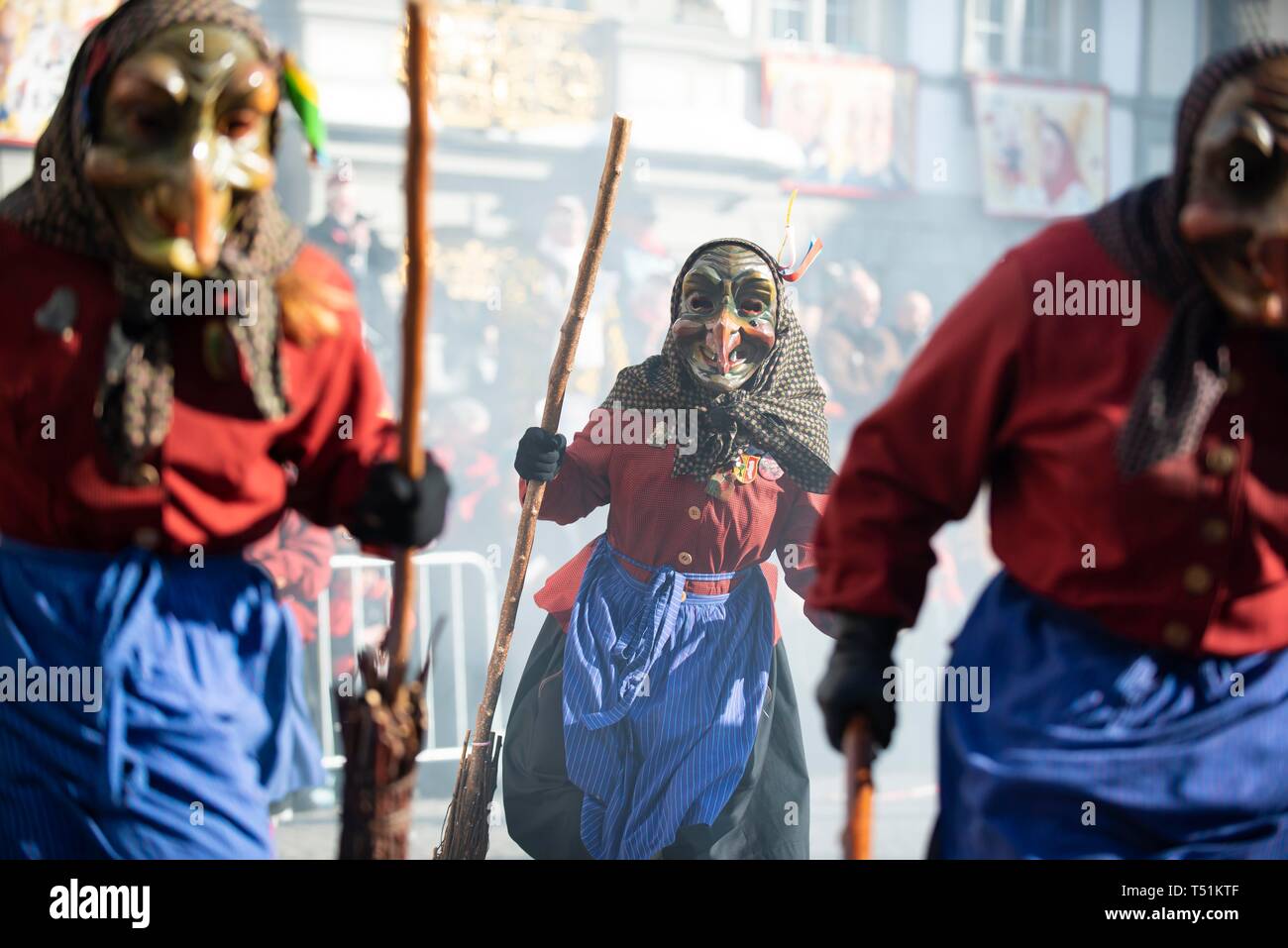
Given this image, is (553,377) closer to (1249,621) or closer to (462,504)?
(1249,621)

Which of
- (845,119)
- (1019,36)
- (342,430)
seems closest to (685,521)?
(342,430)

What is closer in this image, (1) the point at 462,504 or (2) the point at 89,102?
(2) the point at 89,102

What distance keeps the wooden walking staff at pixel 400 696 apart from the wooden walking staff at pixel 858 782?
29.1 inches

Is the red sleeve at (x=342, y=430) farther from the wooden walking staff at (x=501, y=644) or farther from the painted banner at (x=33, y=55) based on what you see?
the painted banner at (x=33, y=55)

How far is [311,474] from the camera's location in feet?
10.4

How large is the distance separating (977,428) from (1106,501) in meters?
0.25

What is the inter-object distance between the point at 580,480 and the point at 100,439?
2.61 meters

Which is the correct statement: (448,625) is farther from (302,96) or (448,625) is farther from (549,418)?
(302,96)

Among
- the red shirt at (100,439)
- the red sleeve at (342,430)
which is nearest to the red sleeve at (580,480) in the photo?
the red sleeve at (342,430)

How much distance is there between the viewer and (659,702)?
4.91 metres

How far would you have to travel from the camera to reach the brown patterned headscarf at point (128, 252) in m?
2.86

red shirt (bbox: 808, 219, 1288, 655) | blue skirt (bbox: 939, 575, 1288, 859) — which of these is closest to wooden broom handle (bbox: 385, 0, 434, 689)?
red shirt (bbox: 808, 219, 1288, 655)

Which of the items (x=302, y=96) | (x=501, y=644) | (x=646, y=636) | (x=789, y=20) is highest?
(x=789, y=20)
